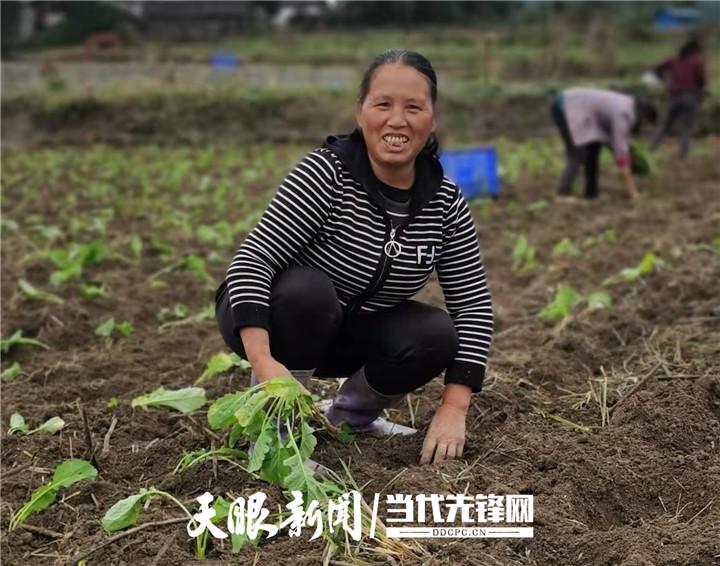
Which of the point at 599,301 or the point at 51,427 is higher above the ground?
the point at 51,427

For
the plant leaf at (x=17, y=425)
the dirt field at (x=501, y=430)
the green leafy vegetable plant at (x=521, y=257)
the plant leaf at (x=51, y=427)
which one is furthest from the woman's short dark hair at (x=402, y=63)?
the green leafy vegetable plant at (x=521, y=257)

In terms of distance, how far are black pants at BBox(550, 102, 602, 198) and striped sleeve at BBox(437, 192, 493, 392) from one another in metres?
5.36

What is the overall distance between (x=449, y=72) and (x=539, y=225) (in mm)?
11279

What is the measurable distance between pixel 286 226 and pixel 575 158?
5804 millimetres

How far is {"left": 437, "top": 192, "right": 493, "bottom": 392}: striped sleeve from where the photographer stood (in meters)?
2.60

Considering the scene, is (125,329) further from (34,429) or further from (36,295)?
(34,429)

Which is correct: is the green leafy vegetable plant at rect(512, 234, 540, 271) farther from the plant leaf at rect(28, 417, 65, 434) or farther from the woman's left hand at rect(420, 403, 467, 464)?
the plant leaf at rect(28, 417, 65, 434)

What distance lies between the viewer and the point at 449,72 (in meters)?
17.8

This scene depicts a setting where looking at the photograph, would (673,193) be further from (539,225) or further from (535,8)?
(535,8)

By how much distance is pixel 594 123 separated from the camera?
304 inches

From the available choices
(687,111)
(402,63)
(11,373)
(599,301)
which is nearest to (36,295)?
(11,373)

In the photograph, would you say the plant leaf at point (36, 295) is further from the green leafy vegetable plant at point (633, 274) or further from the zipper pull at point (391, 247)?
the green leafy vegetable plant at point (633, 274)

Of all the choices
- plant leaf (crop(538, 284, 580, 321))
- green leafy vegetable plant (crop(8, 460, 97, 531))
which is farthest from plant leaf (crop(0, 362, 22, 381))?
plant leaf (crop(538, 284, 580, 321))

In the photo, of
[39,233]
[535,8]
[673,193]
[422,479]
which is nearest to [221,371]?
[422,479]
